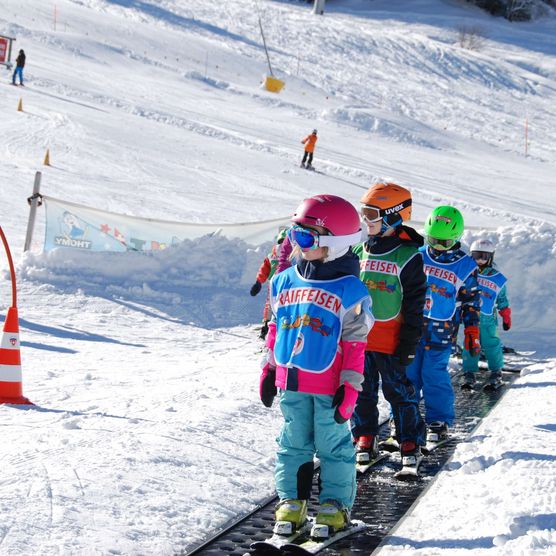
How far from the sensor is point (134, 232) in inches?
498

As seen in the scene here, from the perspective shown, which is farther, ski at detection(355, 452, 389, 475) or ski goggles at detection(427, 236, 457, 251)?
ski goggles at detection(427, 236, 457, 251)

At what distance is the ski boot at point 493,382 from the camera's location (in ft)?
28.9

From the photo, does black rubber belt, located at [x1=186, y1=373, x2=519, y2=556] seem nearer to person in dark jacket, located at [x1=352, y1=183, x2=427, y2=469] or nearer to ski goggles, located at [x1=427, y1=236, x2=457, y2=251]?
person in dark jacket, located at [x1=352, y1=183, x2=427, y2=469]

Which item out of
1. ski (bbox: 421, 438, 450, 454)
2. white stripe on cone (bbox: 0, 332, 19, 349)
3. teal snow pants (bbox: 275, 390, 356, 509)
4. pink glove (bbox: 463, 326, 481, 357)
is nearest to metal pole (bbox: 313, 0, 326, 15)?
pink glove (bbox: 463, 326, 481, 357)

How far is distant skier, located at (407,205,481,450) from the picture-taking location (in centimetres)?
684

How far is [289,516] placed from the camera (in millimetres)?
4598

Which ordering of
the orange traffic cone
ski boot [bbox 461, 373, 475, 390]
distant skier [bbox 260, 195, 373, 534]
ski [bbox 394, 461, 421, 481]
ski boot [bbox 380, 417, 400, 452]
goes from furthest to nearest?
ski boot [bbox 461, 373, 475, 390], the orange traffic cone, ski boot [bbox 380, 417, 400, 452], ski [bbox 394, 461, 421, 481], distant skier [bbox 260, 195, 373, 534]

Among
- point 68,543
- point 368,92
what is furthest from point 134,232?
point 368,92

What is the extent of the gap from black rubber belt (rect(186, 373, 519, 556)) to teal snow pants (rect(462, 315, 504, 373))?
238 cm

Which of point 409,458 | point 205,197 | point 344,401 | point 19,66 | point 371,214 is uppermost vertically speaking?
point 19,66

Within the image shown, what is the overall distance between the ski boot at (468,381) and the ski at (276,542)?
437cm

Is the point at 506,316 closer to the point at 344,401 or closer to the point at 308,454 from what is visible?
the point at 308,454

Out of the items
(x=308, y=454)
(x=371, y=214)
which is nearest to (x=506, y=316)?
(x=371, y=214)

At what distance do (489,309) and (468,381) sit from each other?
3.38ft
